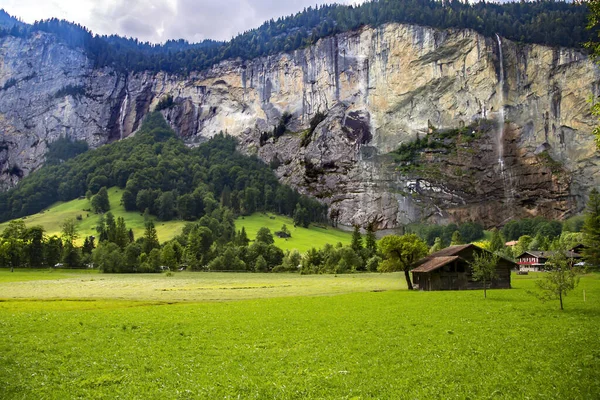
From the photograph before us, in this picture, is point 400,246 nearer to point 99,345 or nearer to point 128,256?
point 99,345

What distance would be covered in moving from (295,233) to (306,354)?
149 meters

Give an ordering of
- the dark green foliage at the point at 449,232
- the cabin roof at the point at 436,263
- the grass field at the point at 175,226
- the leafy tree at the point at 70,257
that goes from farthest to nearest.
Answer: the dark green foliage at the point at 449,232, the grass field at the point at 175,226, the leafy tree at the point at 70,257, the cabin roof at the point at 436,263

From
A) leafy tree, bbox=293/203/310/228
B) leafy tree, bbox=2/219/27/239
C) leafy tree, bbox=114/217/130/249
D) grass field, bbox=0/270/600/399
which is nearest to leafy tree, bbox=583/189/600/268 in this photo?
grass field, bbox=0/270/600/399

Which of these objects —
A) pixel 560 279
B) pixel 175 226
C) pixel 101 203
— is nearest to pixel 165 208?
pixel 175 226

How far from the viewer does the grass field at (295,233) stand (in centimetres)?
14905

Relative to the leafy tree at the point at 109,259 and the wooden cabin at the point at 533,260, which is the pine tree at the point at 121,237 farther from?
the wooden cabin at the point at 533,260

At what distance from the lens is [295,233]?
168 m


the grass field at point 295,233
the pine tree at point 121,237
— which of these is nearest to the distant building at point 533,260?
the grass field at point 295,233

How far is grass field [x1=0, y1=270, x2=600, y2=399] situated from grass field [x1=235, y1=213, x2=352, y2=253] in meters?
109

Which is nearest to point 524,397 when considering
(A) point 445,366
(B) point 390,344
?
(A) point 445,366

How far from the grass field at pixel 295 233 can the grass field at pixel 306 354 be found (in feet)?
358

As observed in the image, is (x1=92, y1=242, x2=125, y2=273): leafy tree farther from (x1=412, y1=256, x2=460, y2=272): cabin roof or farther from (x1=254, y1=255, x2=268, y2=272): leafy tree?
(x1=412, y1=256, x2=460, y2=272): cabin roof

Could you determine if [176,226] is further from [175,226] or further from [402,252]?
[402,252]

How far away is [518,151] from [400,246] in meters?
153
